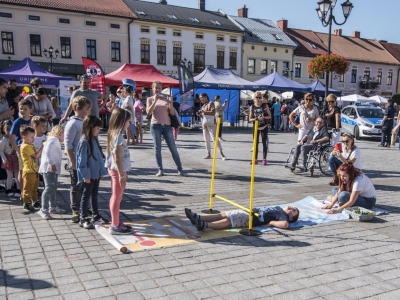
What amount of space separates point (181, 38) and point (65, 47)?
1206cm

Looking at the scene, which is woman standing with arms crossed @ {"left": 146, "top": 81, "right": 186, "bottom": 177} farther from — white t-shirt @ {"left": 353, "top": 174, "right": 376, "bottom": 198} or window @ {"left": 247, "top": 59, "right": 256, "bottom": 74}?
window @ {"left": 247, "top": 59, "right": 256, "bottom": 74}

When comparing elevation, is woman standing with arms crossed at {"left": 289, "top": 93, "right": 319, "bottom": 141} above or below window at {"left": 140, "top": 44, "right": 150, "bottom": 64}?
below

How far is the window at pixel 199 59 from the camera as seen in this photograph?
4209cm

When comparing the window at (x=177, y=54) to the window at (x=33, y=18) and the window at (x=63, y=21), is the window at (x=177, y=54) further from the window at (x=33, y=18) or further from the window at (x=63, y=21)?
the window at (x=33, y=18)

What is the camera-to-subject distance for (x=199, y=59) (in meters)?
42.4

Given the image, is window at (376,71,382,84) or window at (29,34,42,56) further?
window at (376,71,382,84)

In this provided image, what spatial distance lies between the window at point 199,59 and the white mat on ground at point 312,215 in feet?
121

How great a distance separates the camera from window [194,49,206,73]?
138 feet

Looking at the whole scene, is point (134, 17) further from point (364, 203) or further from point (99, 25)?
point (364, 203)

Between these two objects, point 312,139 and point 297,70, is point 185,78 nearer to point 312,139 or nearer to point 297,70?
point 312,139

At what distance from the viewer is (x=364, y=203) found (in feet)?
18.9

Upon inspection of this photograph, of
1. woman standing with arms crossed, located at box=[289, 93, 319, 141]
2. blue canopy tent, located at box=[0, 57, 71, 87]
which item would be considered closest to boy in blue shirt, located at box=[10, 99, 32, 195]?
woman standing with arms crossed, located at box=[289, 93, 319, 141]

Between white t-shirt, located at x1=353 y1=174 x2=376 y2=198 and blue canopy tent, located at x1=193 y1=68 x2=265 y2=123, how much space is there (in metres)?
15.0

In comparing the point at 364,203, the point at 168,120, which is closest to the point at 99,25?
the point at 168,120
